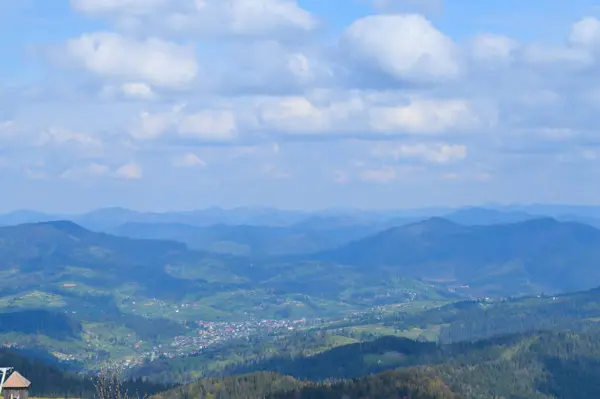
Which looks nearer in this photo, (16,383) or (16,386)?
(16,386)

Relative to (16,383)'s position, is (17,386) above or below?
below

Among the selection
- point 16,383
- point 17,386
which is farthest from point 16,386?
point 16,383

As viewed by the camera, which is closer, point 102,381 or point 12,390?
point 12,390

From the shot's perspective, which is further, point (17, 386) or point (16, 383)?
point (16, 383)

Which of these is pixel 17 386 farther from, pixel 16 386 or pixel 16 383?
pixel 16 383

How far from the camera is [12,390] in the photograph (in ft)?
168

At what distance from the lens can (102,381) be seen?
64.6 m

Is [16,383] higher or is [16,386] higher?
[16,383]

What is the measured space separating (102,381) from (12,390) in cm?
1367
